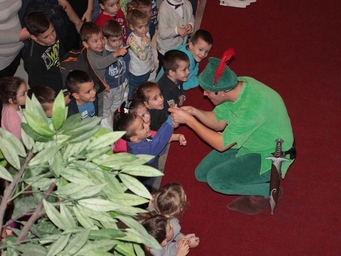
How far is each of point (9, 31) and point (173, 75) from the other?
1.31 meters

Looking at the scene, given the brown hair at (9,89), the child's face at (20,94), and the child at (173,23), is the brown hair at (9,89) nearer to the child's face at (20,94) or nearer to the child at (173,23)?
the child's face at (20,94)

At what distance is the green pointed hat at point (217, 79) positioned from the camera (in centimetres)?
348

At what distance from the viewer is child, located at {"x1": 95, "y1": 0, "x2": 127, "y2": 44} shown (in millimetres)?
4680

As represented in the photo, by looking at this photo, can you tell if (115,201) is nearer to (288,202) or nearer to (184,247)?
(184,247)

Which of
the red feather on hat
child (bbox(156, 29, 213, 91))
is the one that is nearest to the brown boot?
the red feather on hat

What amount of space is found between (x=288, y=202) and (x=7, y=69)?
244cm

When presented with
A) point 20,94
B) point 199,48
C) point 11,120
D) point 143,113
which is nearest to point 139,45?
point 199,48

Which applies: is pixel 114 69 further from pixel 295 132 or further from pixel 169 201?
pixel 295 132

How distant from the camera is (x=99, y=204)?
64.0 inches

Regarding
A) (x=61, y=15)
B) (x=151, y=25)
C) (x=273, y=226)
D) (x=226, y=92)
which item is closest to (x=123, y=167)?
(x=226, y=92)

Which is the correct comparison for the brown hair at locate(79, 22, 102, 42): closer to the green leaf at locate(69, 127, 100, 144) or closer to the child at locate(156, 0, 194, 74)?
the child at locate(156, 0, 194, 74)

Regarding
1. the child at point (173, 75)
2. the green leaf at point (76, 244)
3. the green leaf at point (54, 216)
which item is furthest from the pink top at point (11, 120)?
the green leaf at point (76, 244)

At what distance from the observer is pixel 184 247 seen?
12.0ft

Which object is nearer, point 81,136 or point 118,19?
point 81,136
